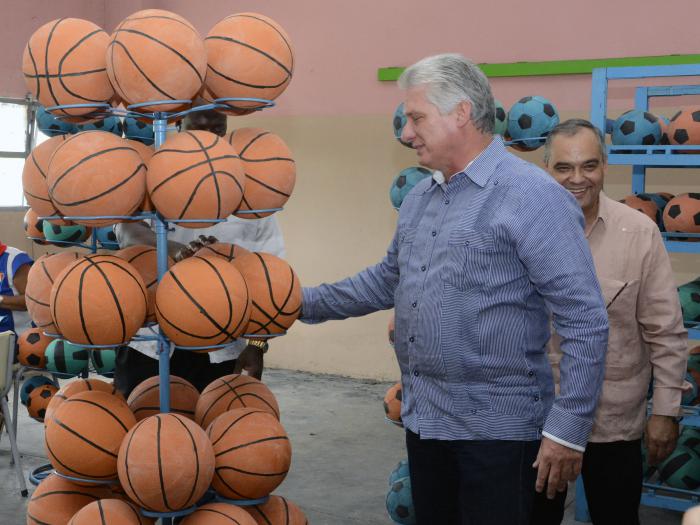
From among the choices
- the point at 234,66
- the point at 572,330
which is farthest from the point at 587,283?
the point at 234,66

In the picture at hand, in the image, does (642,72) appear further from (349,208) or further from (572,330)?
(349,208)

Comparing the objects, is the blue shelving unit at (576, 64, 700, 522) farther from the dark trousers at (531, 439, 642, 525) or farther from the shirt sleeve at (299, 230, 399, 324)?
the shirt sleeve at (299, 230, 399, 324)

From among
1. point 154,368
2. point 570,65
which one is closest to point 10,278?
point 154,368

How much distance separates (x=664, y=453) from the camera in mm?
2682

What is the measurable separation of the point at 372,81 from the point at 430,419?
221 inches

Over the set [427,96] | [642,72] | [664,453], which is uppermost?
[642,72]

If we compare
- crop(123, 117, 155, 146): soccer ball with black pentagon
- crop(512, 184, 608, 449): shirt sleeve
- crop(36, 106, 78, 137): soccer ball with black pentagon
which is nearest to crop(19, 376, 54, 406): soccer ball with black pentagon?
crop(36, 106, 78, 137): soccer ball with black pentagon

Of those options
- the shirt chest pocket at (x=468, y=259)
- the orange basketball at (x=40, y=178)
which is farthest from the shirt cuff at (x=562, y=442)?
the orange basketball at (x=40, y=178)

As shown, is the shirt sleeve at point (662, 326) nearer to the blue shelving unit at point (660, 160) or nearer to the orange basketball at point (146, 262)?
the blue shelving unit at point (660, 160)

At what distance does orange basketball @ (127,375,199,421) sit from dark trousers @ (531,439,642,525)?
118 cm

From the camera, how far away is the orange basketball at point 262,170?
2.55 metres

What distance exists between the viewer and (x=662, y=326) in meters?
2.56

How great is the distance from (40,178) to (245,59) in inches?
29.1

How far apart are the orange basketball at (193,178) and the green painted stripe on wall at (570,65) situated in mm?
4167
